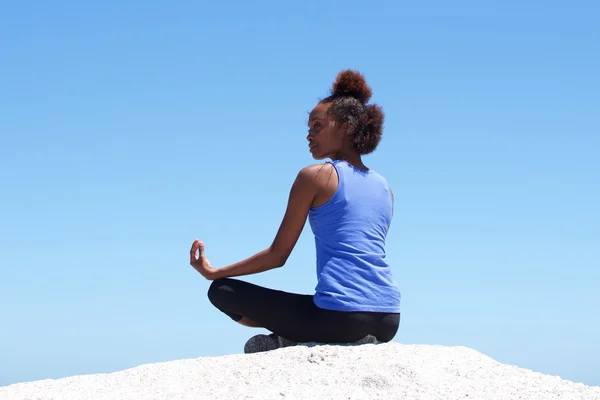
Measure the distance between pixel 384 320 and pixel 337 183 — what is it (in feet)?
3.62

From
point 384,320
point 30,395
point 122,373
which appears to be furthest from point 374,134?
point 30,395

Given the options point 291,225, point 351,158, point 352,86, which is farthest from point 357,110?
point 291,225

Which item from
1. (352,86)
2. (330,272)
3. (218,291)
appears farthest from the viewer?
(352,86)

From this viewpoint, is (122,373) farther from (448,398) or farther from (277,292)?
(448,398)

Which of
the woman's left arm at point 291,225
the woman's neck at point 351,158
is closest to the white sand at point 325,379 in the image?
the woman's left arm at point 291,225

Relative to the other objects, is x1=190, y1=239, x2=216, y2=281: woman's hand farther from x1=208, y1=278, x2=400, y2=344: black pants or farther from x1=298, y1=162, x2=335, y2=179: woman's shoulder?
x1=298, y1=162, x2=335, y2=179: woman's shoulder

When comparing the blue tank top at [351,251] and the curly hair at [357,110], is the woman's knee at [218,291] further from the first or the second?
the curly hair at [357,110]

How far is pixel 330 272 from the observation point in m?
5.71

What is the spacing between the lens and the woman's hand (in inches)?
237

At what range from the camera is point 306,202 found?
574 cm

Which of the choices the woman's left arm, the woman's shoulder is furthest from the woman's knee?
the woman's shoulder

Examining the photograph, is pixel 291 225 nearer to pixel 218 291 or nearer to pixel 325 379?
pixel 218 291

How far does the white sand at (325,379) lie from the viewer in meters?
4.93

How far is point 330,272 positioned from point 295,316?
427 mm
